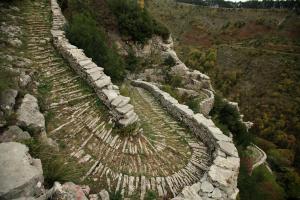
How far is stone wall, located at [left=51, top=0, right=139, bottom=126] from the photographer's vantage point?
793 cm

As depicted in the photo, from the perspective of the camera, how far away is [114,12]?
1817 centimetres

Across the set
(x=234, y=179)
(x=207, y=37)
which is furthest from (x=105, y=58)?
(x=207, y=37)

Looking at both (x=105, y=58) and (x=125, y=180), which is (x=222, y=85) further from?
(x=125, y=180)

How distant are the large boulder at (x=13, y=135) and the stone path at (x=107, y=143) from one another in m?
1.28

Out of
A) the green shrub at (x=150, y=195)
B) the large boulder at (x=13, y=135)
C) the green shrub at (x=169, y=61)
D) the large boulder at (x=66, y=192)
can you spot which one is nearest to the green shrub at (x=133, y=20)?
the green shrub at (x=169, y=61)

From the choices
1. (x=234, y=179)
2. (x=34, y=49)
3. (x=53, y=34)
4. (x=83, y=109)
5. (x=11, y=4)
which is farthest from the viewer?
(x=11, y=4)

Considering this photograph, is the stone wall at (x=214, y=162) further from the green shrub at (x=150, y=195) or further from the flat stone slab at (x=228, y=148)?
the green shrub at (x=150, y=195)

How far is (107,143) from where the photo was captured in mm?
7160

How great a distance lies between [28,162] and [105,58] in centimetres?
852

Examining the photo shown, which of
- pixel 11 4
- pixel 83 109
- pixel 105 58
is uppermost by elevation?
pixel 11 4

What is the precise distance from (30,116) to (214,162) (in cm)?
572

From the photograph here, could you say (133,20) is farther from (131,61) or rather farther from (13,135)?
(13,135)

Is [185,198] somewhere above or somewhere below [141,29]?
below

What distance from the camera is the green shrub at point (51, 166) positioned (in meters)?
4.66
